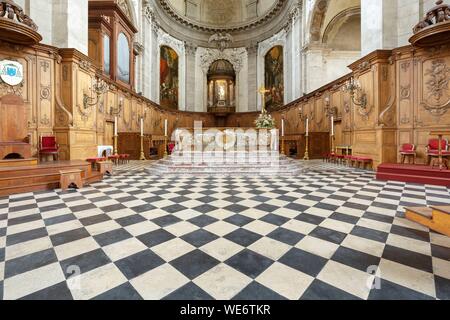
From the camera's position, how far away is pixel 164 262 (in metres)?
1.93

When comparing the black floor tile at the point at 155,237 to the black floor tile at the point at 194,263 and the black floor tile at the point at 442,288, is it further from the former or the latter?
the black floor tile at the point at 442,288

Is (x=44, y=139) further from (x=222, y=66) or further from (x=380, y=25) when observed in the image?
(x=222, y=66)

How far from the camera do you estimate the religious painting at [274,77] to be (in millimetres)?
17875

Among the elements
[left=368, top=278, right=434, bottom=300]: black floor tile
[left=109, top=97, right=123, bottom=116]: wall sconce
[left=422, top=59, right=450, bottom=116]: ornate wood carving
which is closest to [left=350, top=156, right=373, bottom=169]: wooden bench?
[left=422, top=59, right=450, bottom=116]: ornate wood carving

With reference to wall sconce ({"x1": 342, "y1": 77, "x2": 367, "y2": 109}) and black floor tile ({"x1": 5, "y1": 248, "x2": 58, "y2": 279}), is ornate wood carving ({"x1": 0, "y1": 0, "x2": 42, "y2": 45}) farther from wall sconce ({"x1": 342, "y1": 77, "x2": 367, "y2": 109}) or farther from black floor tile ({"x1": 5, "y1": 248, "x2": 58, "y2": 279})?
wall sconce ({"x1": 342, "y1": 77, "x2": 367, "y2": 109})

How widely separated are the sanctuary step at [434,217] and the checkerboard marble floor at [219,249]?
126 mm

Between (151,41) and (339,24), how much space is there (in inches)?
521

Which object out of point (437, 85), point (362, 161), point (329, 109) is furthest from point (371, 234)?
point (329, 109)

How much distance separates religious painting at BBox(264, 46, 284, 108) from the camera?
17.9 meters

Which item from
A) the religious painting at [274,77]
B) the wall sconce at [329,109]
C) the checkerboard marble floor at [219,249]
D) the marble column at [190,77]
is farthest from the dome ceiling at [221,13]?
the checkerboard marble floor at [219,249]

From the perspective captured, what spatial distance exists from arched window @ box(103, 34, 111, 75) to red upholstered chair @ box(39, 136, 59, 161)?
523 centimetres

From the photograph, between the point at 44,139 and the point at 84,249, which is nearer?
the point at 84,249

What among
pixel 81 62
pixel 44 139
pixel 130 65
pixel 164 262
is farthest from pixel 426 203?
pixel 130 65

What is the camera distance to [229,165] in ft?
24.1
